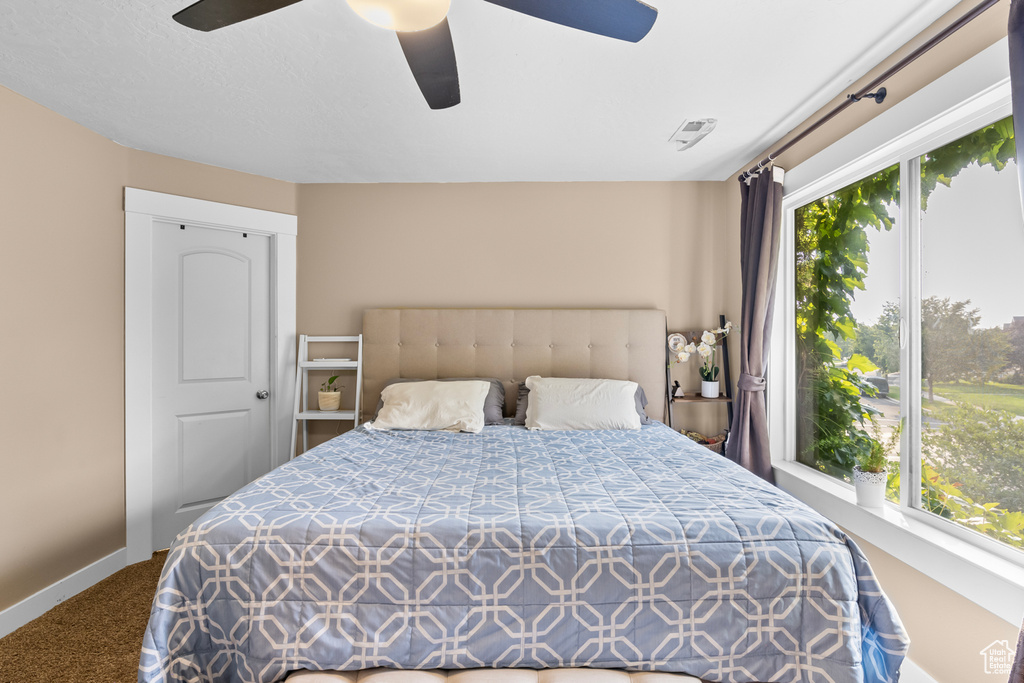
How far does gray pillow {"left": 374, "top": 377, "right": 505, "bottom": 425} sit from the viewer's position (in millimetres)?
2996

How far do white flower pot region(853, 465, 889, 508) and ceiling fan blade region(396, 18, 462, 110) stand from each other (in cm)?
226

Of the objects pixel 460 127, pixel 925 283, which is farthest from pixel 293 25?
pixel 925 283

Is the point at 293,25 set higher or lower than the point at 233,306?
higher

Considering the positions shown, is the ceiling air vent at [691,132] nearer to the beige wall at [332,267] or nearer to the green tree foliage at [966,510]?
the beige wall at [332,267]

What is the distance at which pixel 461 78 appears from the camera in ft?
6.78

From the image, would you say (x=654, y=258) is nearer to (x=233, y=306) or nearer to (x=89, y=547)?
(x=233, y=306)

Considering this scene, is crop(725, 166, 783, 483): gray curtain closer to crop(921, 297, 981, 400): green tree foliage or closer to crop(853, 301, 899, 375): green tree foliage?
crop(853, 301, 899, 375): green tree foliage

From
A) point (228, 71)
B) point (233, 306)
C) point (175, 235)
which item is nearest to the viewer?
point (228, 71)

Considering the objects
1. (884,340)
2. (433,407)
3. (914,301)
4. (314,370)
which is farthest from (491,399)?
(914,301)

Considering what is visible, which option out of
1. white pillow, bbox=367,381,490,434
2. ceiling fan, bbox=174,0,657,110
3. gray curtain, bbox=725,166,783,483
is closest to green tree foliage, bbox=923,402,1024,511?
gray curtain, bbox=725,166,783,483

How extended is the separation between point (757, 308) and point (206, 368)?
3.44 metres

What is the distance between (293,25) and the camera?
1719 millimetres

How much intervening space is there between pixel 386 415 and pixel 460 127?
167 cm

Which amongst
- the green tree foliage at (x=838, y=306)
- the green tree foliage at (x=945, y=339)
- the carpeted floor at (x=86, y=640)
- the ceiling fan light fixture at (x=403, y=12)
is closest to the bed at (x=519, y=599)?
the green tree foliage at (x=945, y=339)
